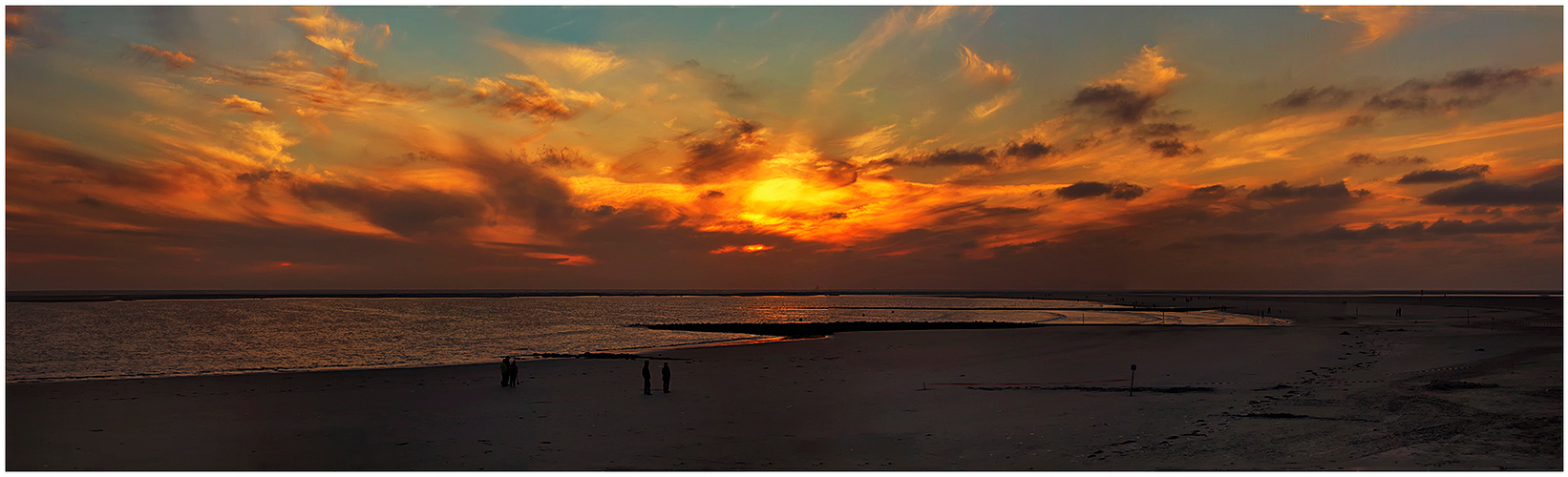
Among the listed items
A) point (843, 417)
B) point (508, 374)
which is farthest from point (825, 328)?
point (843, 417)

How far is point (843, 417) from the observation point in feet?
92.8

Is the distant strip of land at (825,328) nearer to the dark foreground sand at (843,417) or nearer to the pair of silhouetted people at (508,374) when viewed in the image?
the dark foreground sand at (843,417)

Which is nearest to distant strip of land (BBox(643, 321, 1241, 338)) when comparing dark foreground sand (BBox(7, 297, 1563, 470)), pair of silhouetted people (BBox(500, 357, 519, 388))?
dark foreground sand (BBox(7, 297, 1563, 470))

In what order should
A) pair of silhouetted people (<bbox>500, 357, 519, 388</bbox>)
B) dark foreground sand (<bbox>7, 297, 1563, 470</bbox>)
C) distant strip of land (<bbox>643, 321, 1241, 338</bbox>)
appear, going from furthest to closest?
distant strip of land (<bbox>643, 321, 1241, 338</bbox>)
pair of silhouetted people (<bbox>500, 357, 519, 388</bbox>)
dark foreground sand (<bbox>7, 297, 1563, 470</bbox>)

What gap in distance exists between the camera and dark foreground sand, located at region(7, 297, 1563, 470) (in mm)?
21734

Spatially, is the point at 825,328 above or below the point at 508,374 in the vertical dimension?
below

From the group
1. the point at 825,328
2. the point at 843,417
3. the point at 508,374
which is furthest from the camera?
the point at 825,328

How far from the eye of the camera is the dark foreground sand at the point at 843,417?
21734 millimetres

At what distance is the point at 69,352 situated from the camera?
62.0 meters

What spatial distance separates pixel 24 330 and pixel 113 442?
325 ft

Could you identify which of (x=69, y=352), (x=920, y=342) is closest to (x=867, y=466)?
(x=920, y=342)

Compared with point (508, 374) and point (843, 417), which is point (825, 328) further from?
point (843, 417)

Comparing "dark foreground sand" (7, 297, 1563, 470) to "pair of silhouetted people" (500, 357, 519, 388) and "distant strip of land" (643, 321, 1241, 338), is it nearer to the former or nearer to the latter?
"pair of silhouetted people" (500, 357, 519, 388)

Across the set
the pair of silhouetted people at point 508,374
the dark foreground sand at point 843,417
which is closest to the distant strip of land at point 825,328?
the dark foreground sand at point 843,417
